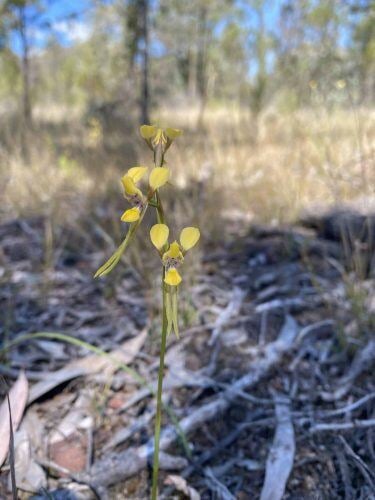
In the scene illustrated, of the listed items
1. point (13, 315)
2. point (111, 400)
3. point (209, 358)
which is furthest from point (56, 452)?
point (13, 315)

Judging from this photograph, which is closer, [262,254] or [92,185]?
[262,254]

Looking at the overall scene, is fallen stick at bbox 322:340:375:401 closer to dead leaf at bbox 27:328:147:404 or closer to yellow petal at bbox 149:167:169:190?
dead leaf at bbox 27:328:147:404

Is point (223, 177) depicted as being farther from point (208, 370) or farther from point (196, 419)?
point (196, 419)

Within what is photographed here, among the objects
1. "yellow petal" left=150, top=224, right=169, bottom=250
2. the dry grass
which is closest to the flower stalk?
"yellow petal" left=150, top=224, right=169, bottom=250

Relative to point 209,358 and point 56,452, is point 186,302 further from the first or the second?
point 56,452

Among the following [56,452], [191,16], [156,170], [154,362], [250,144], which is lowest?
[56,452]

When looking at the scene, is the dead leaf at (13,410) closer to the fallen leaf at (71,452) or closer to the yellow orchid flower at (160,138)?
the fallen leaf at (71,452)

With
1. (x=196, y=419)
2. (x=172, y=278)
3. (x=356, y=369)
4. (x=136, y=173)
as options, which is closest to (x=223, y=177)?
(x=356, y=369)

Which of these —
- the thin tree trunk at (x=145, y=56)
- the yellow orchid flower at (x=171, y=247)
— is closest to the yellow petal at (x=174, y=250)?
the yellow orchid flower at (x=171, y=247)

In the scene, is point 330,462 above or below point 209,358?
below
